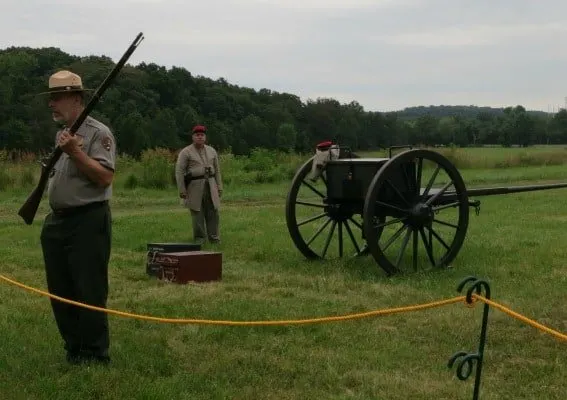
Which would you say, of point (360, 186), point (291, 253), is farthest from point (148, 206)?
point (360, 186)

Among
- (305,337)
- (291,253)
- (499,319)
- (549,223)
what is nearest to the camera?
(305,337)

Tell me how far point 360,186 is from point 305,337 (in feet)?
10.5

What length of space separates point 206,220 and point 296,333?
5.59 metres

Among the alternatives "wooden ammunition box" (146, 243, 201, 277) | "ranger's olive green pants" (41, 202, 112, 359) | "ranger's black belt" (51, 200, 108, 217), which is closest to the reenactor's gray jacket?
"wooden ammunition box" (146, 243, 201, 277)

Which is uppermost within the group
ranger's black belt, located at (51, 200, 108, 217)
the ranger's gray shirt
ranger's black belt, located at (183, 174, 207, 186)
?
the ranger's gray shirt

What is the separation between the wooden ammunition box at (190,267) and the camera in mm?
8352

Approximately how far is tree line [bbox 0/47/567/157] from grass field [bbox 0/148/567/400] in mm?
26691

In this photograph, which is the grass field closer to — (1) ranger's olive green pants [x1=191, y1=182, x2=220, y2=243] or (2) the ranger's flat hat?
(1) ranger's olive green pants [x1=191, y1=182, x2=220, y2=243]

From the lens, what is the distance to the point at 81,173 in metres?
4.93

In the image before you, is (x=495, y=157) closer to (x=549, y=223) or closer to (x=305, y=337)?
(x=549, y=223)

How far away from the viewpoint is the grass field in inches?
195

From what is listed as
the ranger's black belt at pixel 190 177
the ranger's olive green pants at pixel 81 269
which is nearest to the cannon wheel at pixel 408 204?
the ranger's black belt at pixel 190 177

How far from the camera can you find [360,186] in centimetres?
892

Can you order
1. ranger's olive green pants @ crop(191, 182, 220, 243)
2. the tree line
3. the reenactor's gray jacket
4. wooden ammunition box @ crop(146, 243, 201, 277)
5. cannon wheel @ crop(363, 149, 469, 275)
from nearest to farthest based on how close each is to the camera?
cannon wheel @ crop(363, 149, 469, 275), wooden ammunition box @ crop(146, 243, 201, 277), the reenactor's gray jacket, ranger's olive green pants @ crop(191, 182, 220, 243), the tree line
